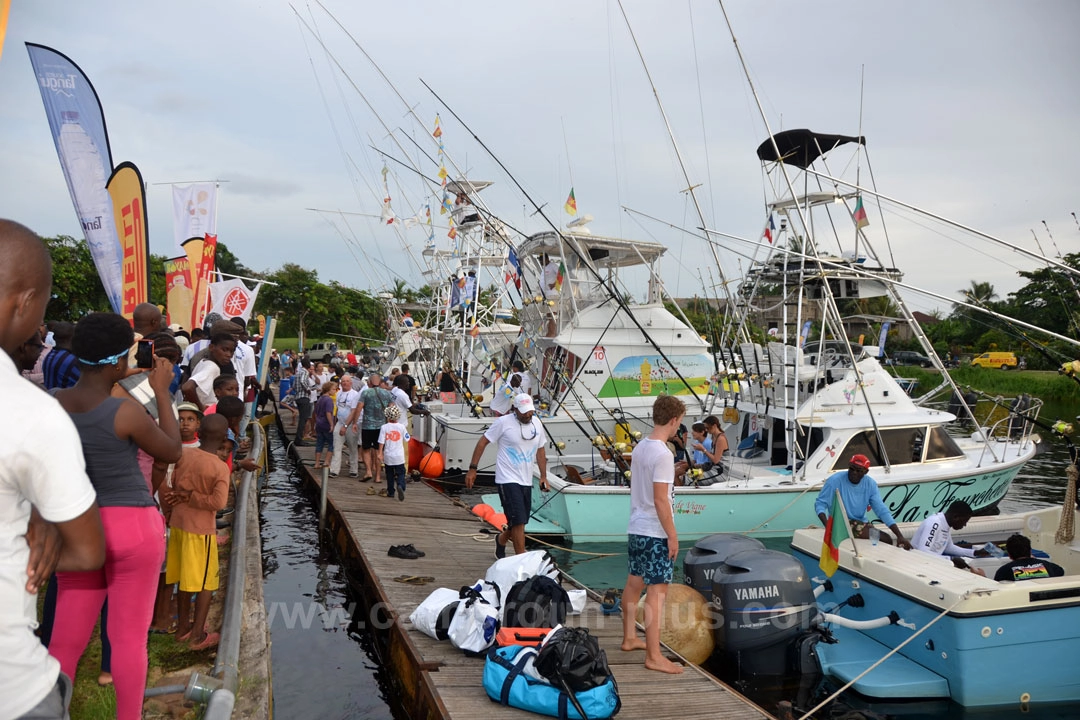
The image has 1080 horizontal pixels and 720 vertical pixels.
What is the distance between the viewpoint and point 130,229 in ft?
26.1

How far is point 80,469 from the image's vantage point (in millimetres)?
1955

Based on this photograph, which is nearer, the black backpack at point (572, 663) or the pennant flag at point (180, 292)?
the black backpack at point (572, 663)

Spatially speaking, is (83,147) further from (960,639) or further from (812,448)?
(812,448)

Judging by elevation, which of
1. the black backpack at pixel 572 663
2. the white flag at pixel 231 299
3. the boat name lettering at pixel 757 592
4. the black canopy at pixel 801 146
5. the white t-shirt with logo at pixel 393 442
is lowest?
the boat name lettering at pixel 757 592

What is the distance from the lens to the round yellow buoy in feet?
21.7

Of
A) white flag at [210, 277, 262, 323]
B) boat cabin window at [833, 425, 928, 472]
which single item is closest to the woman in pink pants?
white flag at [210, 277, 262, 323]

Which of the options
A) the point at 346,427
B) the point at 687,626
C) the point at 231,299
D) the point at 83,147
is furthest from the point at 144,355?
the point at 346,427

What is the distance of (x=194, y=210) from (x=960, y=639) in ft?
37.2

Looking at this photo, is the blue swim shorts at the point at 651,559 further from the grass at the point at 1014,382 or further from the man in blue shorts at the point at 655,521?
the grass at the point at 1014,382

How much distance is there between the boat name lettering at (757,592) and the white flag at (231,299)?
341 inches

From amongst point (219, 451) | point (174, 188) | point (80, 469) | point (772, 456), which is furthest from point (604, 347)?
point (80, 469)

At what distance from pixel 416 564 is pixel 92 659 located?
3848mm

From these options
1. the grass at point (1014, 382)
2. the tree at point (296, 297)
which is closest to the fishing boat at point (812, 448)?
the grass at point (1014, 382)

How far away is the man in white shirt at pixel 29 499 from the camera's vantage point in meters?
1.82
